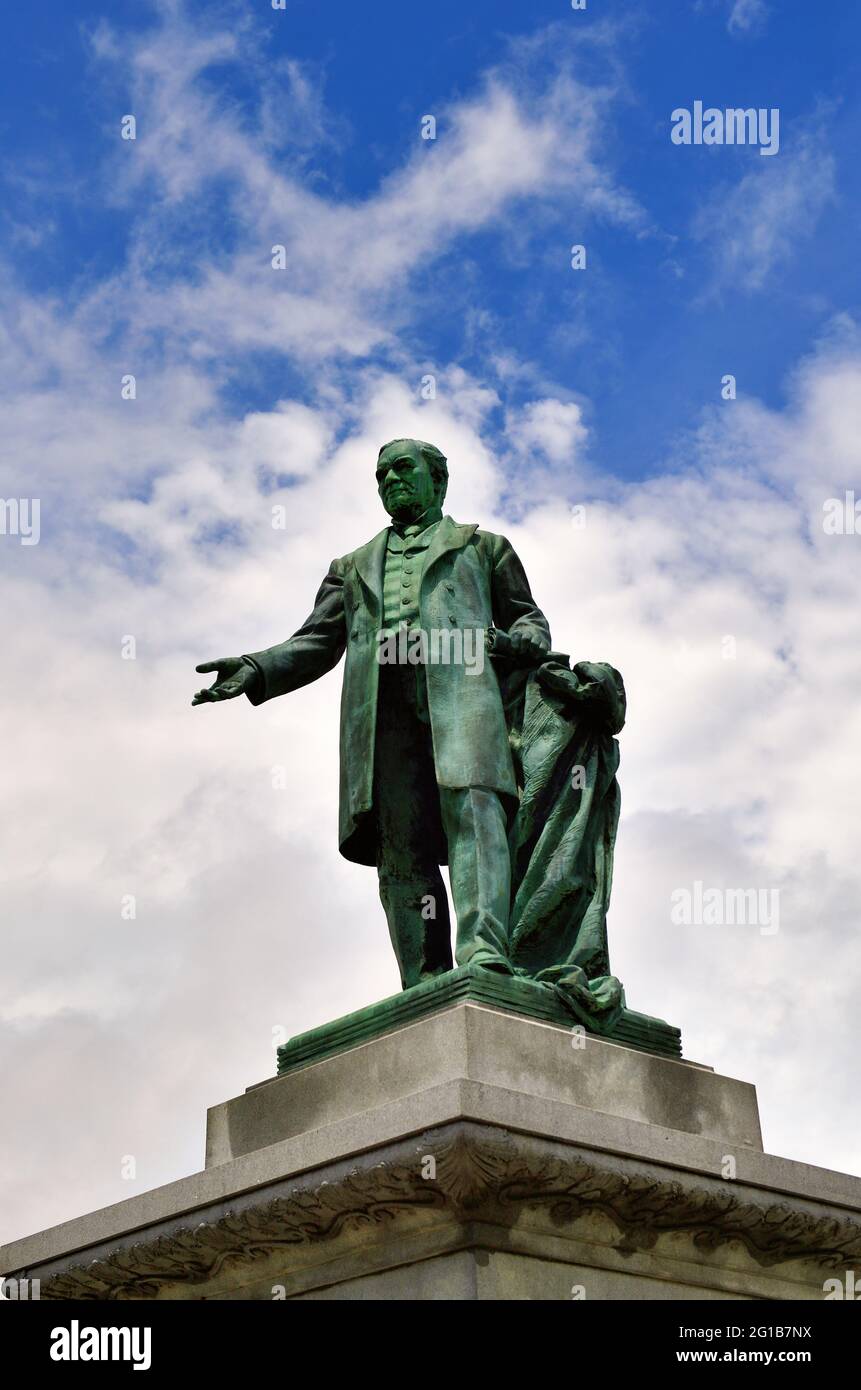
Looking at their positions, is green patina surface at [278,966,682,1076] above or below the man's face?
below

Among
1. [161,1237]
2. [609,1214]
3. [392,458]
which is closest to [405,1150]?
[609,1214]

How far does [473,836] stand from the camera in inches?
425

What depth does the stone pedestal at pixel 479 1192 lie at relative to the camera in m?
8.77

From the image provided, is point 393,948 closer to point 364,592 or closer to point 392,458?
point 364,592

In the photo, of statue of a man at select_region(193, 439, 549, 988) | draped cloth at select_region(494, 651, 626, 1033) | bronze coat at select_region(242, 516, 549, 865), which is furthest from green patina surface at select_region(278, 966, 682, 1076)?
bronze coat at select_region(242, 516, 549, 865)

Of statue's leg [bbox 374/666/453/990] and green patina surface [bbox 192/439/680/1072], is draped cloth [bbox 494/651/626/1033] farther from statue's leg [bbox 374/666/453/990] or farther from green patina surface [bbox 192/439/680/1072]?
statue's leg [bbox 374/666/453/990]

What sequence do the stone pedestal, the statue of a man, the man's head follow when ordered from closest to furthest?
1. the stone pedestal
2. the statue of a man
3. the man's head

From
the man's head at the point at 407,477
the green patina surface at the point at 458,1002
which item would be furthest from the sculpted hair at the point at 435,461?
the green patina surface at the point at 458,1002

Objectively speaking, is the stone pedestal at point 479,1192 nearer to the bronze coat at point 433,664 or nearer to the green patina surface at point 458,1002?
the green patina surface at point 458,1002

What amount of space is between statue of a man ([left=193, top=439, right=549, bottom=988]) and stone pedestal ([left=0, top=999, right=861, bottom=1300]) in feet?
4.28

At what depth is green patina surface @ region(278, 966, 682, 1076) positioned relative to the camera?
9867mm

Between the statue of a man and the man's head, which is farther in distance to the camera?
the man's head

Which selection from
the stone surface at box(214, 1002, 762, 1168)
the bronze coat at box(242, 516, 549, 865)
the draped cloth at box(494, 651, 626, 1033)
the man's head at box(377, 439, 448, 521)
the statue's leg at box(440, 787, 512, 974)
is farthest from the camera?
the man's head at box(377, 439, 448, 521)
